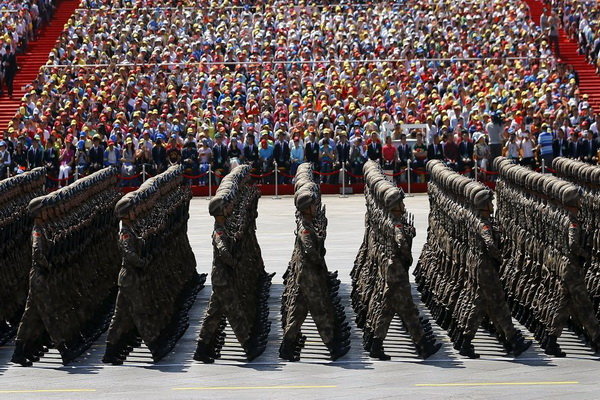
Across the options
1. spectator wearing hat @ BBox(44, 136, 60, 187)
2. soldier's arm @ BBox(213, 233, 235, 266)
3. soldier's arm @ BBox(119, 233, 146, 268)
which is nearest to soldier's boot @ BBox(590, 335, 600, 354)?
soldier's arm @ BBox(213, 233, 235, 266)

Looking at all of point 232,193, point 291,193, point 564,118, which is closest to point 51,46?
point 291,193

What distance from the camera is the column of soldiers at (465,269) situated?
14430 millimetres

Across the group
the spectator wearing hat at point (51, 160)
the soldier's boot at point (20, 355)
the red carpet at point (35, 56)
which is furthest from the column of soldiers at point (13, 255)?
the red carpet at point (35, 56)

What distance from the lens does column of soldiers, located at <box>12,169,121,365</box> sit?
14570 mm

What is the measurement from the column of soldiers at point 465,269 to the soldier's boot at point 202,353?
2584mm

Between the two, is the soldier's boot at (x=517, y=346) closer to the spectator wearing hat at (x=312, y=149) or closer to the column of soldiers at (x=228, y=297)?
the column of soldiers at (x=228, y=297)

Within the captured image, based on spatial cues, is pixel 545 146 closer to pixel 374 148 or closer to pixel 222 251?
pixel 374 148

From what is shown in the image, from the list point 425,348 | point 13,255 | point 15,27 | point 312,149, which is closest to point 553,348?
point 425,348

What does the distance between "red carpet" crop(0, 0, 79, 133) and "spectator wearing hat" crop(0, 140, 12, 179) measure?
16.8 ft

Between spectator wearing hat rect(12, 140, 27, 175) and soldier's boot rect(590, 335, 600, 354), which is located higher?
spectator wearing hat rect(12, 140, 27, 175)

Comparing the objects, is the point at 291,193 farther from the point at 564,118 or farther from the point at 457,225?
the point at 457,225

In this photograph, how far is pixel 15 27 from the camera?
44.8m

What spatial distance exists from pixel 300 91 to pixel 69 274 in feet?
75.8

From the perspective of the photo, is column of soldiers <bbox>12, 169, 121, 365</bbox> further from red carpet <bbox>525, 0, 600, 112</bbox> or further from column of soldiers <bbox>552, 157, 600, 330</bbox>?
red carpet <bbox>525, 0, 600, 112</bbox>
